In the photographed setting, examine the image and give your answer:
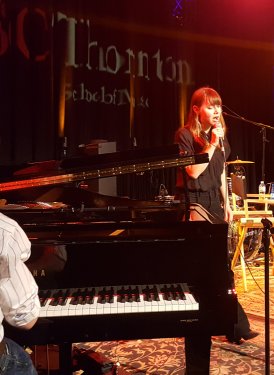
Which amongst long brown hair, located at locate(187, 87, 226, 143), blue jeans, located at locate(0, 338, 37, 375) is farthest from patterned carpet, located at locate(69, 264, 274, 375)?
long brown hair, located at locate(187, 87, 226, 143)

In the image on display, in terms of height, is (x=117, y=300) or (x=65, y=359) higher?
(x=117, y=300)

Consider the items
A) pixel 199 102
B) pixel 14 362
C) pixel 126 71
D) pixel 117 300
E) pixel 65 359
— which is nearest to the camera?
pixel 14 362

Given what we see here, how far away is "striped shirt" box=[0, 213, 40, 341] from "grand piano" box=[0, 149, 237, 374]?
1.12 feet

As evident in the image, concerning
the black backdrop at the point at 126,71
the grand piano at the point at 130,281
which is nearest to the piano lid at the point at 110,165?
the grand piano at the point at 130,281

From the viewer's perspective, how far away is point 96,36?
6195mm

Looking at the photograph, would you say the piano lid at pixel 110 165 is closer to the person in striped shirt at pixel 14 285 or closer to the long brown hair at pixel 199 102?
the long brown hair at pixel 199 102

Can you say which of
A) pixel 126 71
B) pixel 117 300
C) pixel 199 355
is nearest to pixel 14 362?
pixel 117 300

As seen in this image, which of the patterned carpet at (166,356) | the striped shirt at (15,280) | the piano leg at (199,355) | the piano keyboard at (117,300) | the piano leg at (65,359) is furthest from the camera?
the patterned carpet at (166,356)

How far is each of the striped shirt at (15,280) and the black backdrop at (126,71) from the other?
4.20m

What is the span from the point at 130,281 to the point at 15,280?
643 millimetres

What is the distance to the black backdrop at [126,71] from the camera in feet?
17.9

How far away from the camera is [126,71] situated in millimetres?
6484

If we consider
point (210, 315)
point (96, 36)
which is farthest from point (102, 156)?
point (96, 36)

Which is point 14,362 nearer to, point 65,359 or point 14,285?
point 14,285
